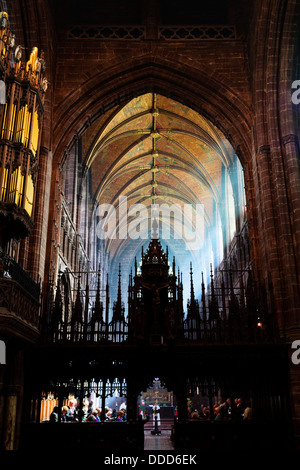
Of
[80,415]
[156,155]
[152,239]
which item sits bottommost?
[80,415]

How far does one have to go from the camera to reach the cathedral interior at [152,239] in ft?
33.9

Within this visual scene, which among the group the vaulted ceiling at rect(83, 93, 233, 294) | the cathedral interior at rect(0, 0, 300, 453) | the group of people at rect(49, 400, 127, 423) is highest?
the vaulted ceiling at rect(83, 93, 233, 294)

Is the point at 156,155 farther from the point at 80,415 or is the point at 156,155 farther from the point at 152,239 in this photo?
the point at 80,415

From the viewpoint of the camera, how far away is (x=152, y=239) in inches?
572

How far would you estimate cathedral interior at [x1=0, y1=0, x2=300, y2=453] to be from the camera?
10344 millimetres

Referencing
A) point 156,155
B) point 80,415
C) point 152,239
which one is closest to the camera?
point 80,415

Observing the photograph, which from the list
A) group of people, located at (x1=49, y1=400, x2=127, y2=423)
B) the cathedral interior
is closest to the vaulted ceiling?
the cathedral interior

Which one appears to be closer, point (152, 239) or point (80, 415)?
point (80, 415)

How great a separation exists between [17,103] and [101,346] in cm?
600

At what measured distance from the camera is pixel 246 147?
48.9 feet

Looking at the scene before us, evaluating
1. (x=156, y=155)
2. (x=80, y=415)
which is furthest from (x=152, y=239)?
(x=156, y=155)

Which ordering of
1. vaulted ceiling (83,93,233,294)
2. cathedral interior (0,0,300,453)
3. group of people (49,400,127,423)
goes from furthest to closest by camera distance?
vaulted ceiling (83,93,233,294) < group of people (49,400,127,423) < cathedral interior (0,0,300,453)

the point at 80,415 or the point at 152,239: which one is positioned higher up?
the point at 152,239

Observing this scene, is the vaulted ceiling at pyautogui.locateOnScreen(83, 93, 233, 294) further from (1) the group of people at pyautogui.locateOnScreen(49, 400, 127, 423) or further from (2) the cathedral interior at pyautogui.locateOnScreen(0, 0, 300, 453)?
(1) the group of people at pyautogui.locateOnScreen(49, 400, 127, 423)
